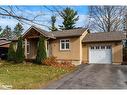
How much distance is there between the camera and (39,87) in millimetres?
12156

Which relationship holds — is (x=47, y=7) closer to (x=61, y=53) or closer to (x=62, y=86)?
(x=62, y=86)

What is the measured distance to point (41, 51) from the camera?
22797 millimetres

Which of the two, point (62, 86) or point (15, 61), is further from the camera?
point (15, 61)

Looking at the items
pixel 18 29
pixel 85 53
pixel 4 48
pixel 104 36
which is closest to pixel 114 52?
pixel 104 36

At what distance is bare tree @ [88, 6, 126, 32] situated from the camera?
1784cm

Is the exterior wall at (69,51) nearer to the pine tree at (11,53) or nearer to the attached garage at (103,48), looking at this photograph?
the attached garage at (103,48)

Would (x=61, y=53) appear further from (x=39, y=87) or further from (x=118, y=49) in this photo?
(x=39, y=87)

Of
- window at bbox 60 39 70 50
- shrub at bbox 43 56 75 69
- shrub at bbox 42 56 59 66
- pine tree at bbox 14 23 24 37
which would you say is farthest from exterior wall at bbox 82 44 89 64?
pine tree at bbox 14 23 24 37

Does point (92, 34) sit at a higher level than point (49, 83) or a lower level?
higher
